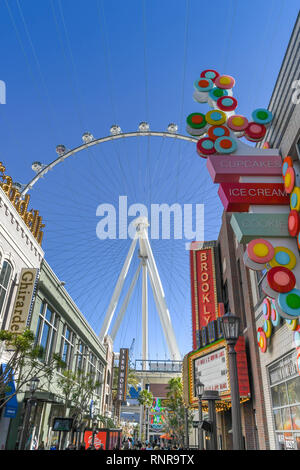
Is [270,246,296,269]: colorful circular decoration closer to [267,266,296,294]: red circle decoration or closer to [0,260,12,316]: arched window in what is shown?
[267,266,296,294]: red circle decoration

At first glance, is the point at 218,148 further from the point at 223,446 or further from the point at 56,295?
the point at 223,446

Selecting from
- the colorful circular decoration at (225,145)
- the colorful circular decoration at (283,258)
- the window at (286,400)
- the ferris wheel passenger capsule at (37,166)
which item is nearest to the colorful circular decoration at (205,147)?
the colorful circular decoration at (225,145)

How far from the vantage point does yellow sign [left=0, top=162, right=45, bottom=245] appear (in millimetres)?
20234

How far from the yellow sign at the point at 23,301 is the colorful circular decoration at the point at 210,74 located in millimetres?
14694

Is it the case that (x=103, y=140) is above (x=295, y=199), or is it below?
above

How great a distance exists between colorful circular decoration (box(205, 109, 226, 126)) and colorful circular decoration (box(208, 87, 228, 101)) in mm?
1315

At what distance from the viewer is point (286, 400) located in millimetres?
14000

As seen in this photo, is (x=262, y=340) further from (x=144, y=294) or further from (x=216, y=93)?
(x=144, y=294)

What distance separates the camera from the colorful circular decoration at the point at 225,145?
13031 mm

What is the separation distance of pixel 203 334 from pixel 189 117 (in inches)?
658

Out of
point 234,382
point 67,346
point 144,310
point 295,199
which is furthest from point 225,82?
point 144,310

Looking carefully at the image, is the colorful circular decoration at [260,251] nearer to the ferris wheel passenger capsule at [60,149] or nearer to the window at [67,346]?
the ferris wheel passenger capsule at [60,149]

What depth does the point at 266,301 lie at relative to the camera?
1506cm

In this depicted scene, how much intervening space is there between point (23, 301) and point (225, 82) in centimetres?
1605
